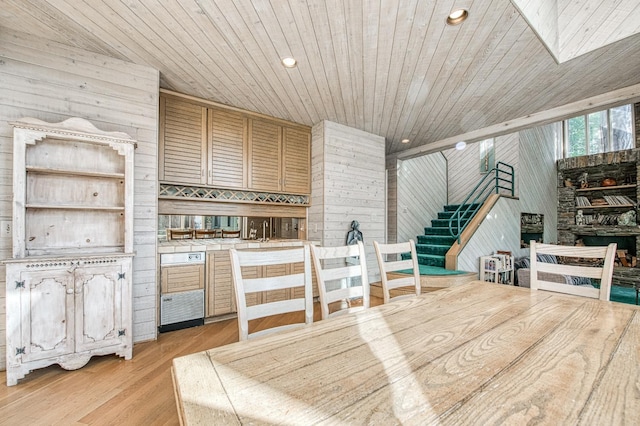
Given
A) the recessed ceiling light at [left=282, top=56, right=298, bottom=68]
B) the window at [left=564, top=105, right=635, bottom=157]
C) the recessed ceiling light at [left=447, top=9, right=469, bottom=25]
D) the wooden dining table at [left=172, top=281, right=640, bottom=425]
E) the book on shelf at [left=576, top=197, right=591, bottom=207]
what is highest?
the window at [left=564, top=105, right=635, bottom=157]

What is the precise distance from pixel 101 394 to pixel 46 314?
0.76m

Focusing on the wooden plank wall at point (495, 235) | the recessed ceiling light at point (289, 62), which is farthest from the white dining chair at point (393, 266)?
the wooden plank wall at point (495, 235)

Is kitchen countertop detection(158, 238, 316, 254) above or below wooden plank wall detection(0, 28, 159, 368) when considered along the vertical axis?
below

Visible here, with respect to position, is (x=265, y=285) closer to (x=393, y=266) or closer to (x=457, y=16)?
(x=393, y=266)

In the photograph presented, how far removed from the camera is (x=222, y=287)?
3.22 metres

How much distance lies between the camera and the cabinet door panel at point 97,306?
216cm

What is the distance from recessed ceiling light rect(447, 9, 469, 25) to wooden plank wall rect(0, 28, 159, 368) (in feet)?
8.86

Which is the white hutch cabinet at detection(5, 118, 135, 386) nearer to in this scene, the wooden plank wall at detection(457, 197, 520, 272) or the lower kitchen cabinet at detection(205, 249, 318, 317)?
the lower kitchen cabinet at detection(205, 249, 318, 317)

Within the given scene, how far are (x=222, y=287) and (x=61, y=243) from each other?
1511 millimetres

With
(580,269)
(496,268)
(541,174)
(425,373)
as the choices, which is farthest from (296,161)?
(541,174)

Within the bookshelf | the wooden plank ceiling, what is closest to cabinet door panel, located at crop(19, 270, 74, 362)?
the wooden plank ceiling

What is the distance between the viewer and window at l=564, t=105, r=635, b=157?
647 cm

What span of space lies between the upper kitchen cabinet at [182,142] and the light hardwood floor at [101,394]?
1853mm

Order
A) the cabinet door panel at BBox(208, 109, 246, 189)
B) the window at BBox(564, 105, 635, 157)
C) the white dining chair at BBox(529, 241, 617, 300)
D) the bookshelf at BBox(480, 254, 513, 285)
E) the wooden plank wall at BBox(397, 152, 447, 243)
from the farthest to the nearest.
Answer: the window at BBox(564, 105, 635, 157), the wooden plank wall at BBox(397, 152, 447, 243), the bookshelf at BBox(480, 254, 513, 285), the cabinet door panel at BBox(208, 109, 246, 189), the white dining chair at BBox(529, 241, 617, 300)
